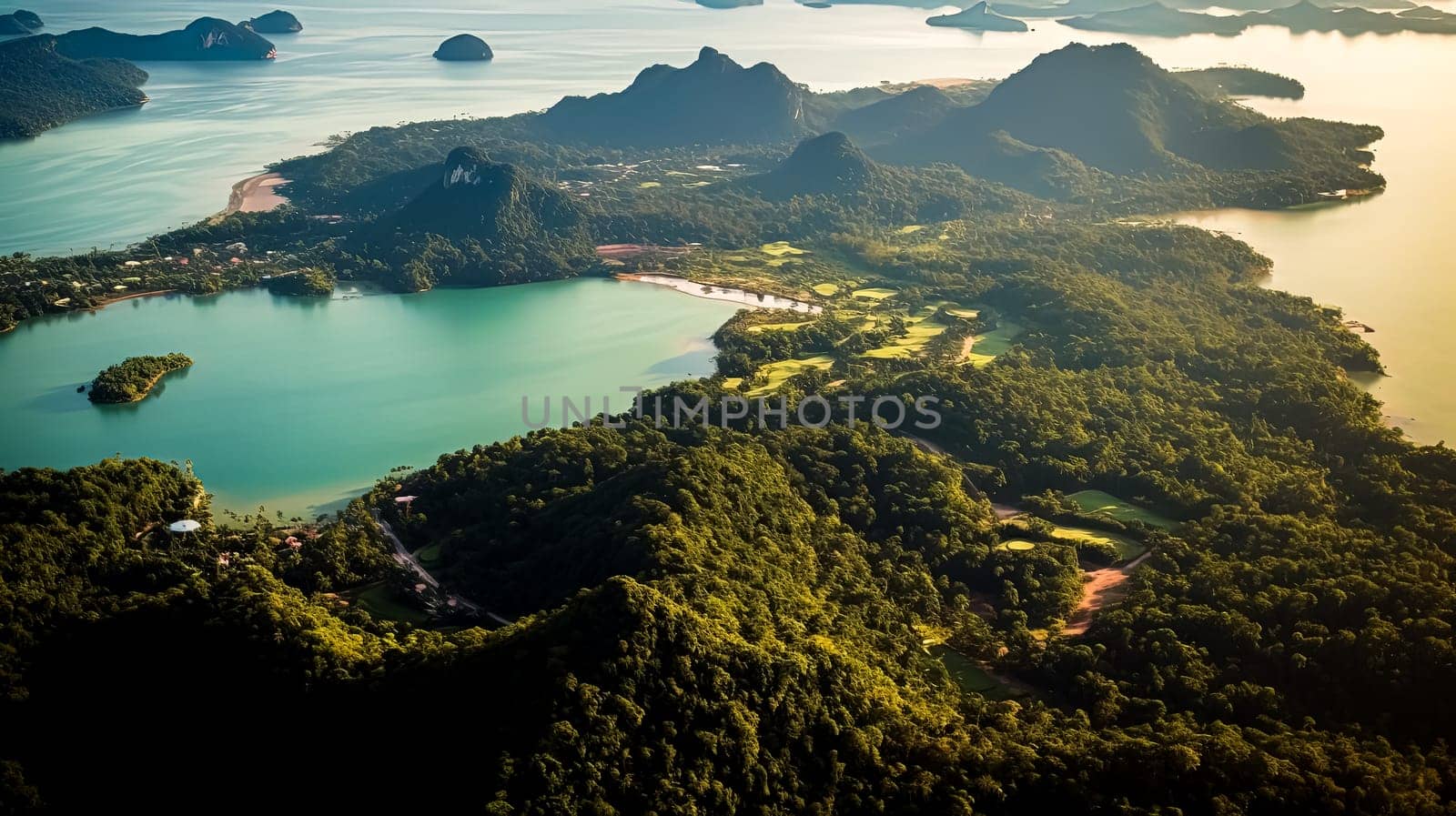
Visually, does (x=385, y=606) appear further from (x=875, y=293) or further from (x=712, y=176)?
(x=712, y=176)

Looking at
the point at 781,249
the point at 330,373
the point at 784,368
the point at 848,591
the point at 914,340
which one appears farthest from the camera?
the point at 781,249

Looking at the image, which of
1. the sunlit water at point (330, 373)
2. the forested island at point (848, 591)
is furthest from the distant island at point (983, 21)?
the sunlit water at point (330, 373)

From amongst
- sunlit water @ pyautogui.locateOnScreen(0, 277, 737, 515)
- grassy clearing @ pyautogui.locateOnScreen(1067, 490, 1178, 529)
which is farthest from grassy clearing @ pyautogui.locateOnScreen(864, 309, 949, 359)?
grassy clearing @ pyautogui.locateOnScreen(1067, 490, 1178, 529)

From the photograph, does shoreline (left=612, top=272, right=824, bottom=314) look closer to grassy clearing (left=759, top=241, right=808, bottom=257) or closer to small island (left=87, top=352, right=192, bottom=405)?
grassy clearing (left=759, top=241, right=808, bottom=257)

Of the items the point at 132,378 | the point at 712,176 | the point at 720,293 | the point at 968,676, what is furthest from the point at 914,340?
the point at 712,176

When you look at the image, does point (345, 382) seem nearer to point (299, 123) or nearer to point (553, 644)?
point (553, 644)

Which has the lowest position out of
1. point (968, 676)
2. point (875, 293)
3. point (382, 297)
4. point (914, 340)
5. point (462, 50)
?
point (968, 676)

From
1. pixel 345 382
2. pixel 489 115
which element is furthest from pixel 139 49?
pixel 345 382
